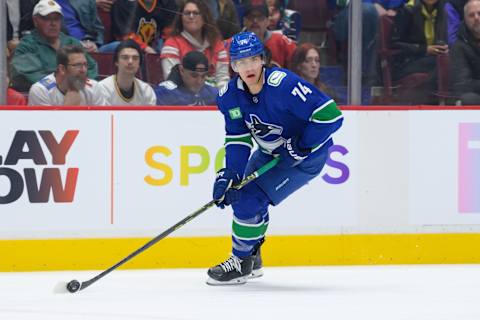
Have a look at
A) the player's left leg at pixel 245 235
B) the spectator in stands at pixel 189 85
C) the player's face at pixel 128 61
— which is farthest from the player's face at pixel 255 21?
the player's left leg at pixel 245 235

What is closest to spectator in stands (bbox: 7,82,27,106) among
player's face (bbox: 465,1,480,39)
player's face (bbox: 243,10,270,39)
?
player's face (bbox: 243,10,270,39)

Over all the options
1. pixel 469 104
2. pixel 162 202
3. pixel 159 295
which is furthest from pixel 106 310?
pixel 469 104

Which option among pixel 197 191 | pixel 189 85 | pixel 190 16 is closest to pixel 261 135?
pixel 197 191

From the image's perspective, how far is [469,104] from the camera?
5285mm

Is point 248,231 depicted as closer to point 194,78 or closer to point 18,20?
point 194,78

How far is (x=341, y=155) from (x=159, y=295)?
1.40m

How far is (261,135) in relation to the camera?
171 inches

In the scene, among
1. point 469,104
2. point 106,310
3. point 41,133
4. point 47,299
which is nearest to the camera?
point 106,310

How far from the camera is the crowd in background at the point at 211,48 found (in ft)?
16.5

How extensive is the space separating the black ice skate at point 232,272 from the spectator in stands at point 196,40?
111 cm

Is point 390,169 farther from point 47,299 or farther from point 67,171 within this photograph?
point 47,299

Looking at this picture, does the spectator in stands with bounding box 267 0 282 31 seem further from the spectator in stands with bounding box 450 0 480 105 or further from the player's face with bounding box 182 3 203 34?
the spectator in stands with bounding box 450 0 480 105

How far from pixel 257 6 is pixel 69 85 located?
1007mm

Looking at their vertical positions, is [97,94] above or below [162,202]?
above
